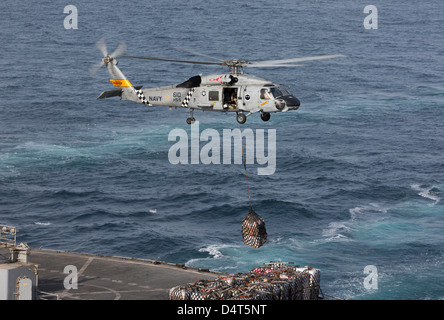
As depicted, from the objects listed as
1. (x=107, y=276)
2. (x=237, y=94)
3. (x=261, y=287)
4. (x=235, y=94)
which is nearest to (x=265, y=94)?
(x=237, y=94)

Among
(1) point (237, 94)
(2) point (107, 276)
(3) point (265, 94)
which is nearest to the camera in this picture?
(3) point (265, 94)

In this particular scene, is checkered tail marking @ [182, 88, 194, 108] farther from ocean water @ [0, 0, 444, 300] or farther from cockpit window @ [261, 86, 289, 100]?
ocean water @ [0, 0, 444, 300]

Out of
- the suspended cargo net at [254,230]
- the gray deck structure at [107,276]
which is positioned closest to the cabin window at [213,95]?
the suspended cargo net at [254,230]

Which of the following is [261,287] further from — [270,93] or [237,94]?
[237,94]
